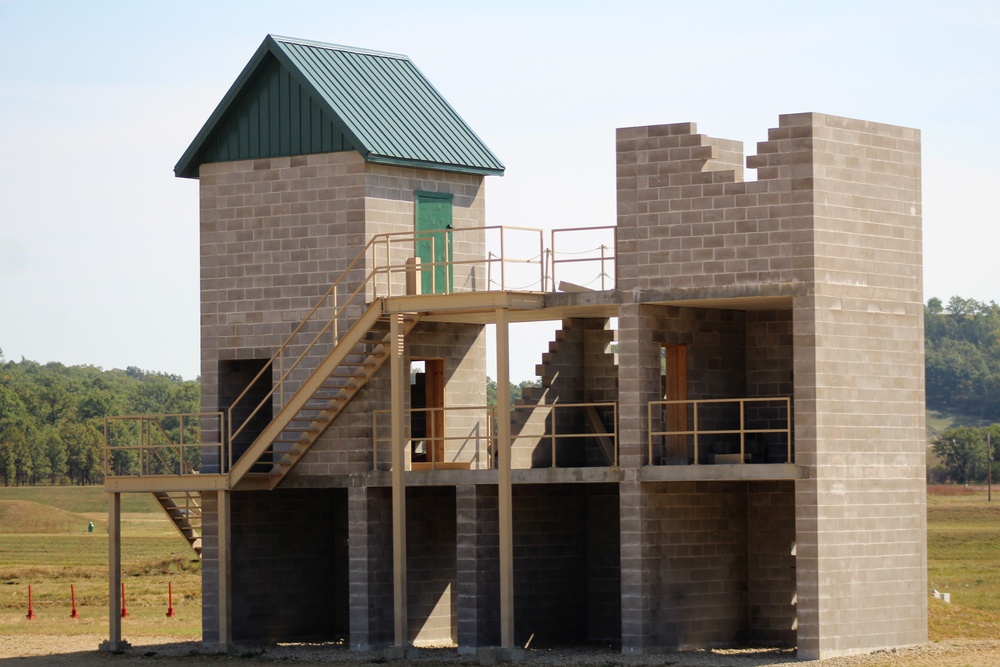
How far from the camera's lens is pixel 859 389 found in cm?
3180

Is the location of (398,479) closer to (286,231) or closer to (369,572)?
(369,572)

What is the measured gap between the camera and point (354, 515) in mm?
35438

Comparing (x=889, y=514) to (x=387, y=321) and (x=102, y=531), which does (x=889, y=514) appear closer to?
(x=387, y=321)

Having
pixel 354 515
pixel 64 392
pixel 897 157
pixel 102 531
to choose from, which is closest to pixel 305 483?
pixel 354 515

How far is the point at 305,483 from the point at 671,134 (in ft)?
31.8

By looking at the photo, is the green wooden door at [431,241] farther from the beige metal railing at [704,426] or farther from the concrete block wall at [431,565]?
the beige metal railing at [704,426]

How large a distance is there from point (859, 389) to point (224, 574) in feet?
40.2

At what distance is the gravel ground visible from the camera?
31000mm

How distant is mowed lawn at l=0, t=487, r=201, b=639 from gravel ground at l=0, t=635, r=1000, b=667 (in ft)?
5.25

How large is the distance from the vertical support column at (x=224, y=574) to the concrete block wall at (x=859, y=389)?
10.9m

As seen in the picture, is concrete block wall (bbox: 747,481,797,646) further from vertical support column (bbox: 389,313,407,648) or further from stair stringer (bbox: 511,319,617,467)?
vertical support column (bbox: 389,313,407,648)

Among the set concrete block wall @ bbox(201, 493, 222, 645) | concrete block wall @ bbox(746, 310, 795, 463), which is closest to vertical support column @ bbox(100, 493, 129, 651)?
concrete block wall @ bbox(201, 493, 222, 645)

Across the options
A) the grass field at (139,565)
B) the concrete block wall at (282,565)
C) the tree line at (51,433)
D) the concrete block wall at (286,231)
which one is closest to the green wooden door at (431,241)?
the concrete block wall at (286,231)

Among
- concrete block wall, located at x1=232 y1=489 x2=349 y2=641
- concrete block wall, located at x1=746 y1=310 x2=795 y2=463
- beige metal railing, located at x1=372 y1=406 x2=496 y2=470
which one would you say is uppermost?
concrete block wall, located at x1=746 y1=310 x2=795 y2=463
